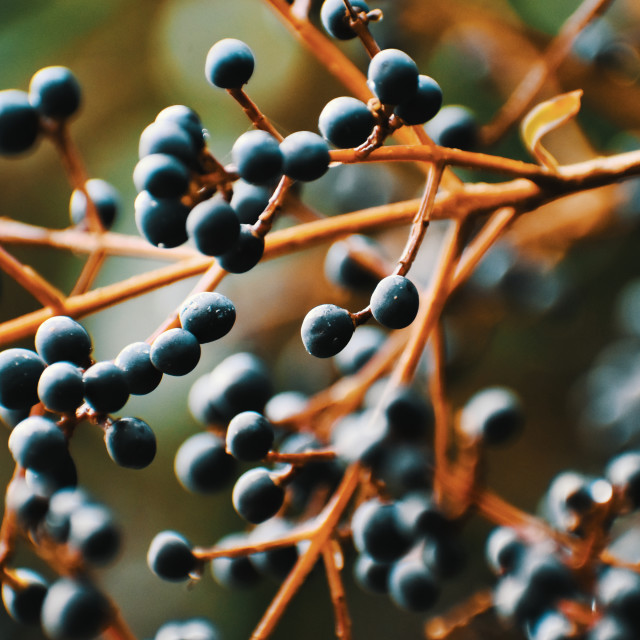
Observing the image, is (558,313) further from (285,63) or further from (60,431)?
(285,63)

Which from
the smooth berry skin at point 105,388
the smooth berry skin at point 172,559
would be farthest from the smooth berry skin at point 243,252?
the smooth berry skin at point 172,559

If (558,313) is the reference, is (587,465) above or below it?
below

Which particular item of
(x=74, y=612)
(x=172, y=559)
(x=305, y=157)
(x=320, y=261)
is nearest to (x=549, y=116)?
(x=305, y=157)

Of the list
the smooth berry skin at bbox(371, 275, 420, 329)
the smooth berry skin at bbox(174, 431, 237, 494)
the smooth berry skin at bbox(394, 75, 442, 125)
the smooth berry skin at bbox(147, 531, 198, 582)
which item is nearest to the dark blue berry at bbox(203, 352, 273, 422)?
the smooth berry skin at bbox(174, 431, 237, 494)

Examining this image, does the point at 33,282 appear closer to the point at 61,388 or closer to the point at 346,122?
the point at 61,388

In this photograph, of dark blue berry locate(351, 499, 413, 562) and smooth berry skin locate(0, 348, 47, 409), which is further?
dark blue berry locate(351, 499, 413, 562)

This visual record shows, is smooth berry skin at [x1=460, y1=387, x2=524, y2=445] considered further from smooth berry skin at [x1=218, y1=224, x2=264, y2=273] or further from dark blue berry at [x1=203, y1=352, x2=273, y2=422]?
smooth berry skin at [x1=218, y1=224, x2=264, y2=273]

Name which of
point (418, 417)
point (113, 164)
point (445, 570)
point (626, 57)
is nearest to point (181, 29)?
point (113, 164)

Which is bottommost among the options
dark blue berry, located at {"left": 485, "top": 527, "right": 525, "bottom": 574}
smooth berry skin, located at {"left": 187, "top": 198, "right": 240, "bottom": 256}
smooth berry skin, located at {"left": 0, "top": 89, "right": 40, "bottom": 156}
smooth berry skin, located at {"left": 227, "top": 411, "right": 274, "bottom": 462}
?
dark blue berry, located at {"left": 485, "top": 527, "right": 525, "bottom": 574}
